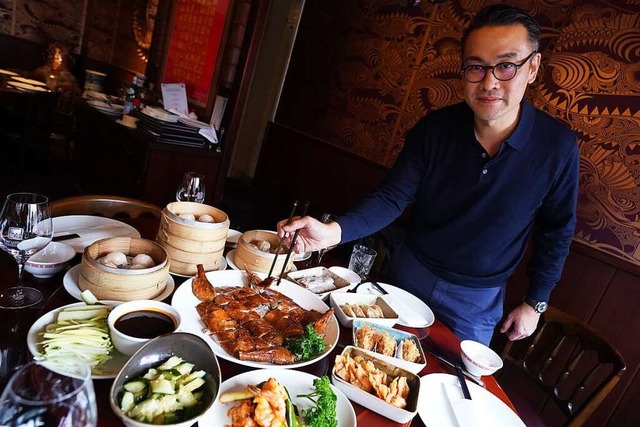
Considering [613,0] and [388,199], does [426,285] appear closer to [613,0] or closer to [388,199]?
[388,199]

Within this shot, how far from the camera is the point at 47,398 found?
0.66 meters

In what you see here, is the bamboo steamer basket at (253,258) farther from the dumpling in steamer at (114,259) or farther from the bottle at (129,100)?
the bottle at (129,100)

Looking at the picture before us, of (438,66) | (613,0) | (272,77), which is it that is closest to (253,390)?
(613,0)

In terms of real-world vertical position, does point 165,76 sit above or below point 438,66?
below

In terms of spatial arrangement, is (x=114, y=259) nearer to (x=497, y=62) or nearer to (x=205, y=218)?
(x=205, y=218)

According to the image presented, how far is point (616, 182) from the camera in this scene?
3139 mm

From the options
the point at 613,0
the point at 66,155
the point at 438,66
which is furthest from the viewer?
the point at 66,155

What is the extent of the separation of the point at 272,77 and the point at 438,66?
3.43 metres

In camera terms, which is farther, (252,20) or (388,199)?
(252,20)

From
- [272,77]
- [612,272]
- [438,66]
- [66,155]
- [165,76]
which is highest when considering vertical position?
[438,66]

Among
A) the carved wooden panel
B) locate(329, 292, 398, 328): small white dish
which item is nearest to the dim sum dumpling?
locate(329, 292, 398, 328): small white dish

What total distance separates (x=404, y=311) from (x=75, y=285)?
1363 millimetres

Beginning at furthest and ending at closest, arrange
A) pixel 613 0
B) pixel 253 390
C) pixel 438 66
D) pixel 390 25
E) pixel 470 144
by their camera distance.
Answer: pixel 390 25, pixel 438 66, pixel 613 0, pixel 470 144, pixel 253 390

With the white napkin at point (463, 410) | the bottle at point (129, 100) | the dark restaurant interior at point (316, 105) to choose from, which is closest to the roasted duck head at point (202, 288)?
the white napkin at point (463, 410)
